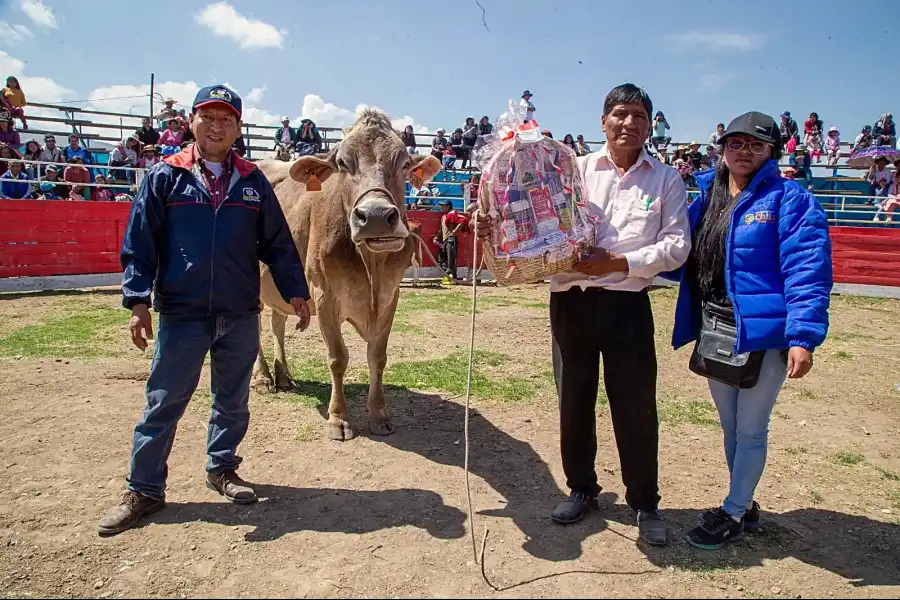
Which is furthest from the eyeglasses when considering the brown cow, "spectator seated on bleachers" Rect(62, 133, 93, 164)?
"spectator seated on bleachers" Rect(62, 133, 93, 164)

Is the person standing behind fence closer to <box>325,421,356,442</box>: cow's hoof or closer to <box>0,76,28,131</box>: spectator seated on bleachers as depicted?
<box>325,421,356,442</box>: cow's hoof

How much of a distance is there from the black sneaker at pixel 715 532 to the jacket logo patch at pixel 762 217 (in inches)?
63.9

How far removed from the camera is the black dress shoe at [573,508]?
3655mm

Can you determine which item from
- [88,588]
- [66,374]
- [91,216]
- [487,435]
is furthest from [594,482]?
[91,216]

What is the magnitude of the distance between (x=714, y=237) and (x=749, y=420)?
3.35ft

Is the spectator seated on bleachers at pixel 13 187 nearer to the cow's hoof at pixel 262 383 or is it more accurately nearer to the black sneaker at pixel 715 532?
the cow's hoof at pixel 262 383

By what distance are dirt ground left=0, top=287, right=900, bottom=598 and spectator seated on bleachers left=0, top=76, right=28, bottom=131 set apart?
1387cm

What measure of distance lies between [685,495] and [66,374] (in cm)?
610

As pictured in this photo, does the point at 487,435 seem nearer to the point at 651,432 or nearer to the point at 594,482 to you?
the point at 594,482

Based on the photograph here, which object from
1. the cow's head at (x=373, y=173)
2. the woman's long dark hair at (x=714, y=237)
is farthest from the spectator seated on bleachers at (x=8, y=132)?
the woman's long dark hair at (x=714, y=237)

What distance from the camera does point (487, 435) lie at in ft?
17.2

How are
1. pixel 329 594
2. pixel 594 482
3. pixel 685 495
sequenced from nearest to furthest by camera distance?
pixel 329 594 < pixel 594 482 < pixel 685 495

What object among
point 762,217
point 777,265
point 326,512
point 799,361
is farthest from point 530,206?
point 326,512

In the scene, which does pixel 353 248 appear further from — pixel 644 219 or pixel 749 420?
pixel 749 420
